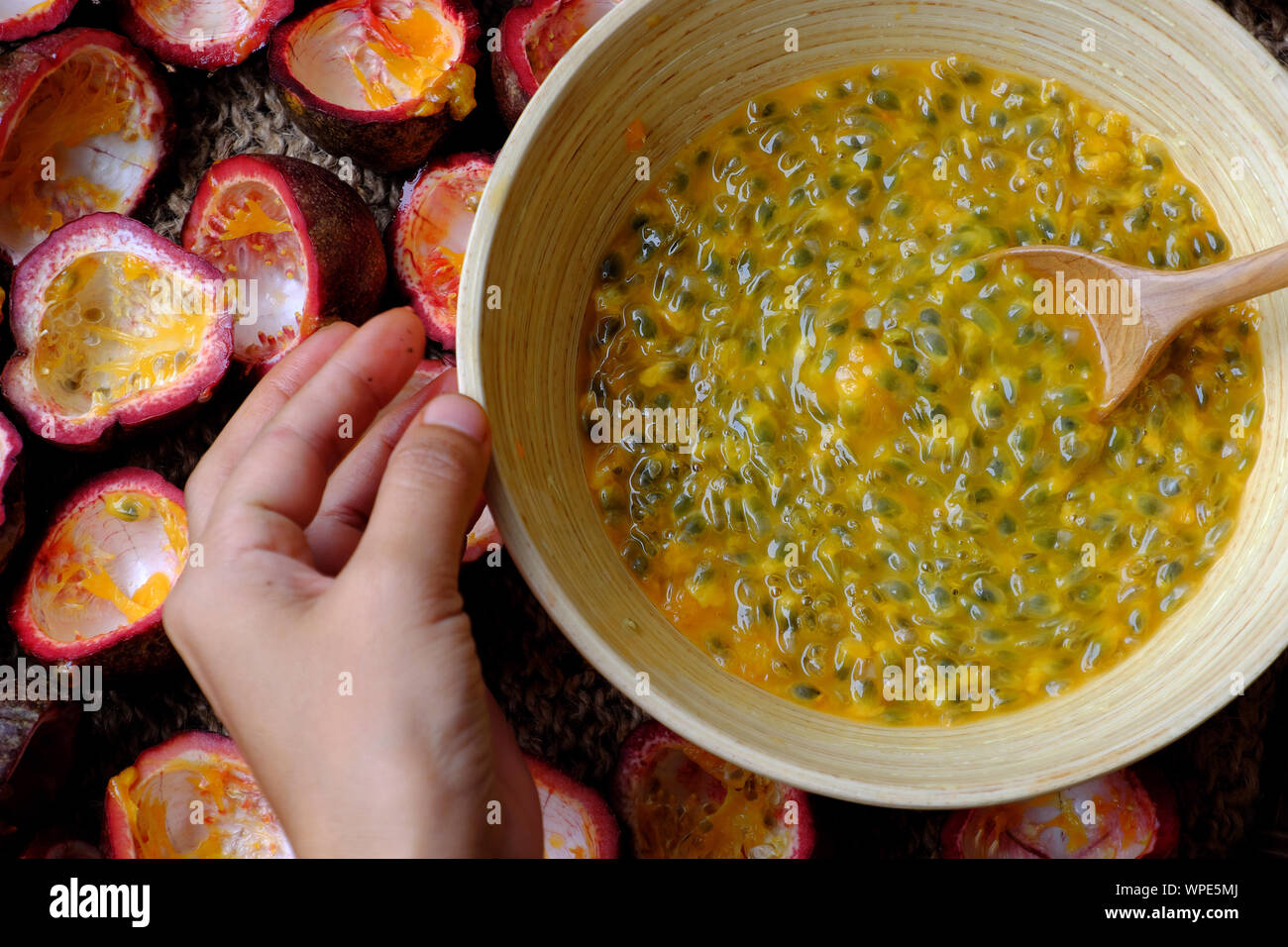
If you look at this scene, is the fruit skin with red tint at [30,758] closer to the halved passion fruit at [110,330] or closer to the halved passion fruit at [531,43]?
the halved passion fruit at [110,330]

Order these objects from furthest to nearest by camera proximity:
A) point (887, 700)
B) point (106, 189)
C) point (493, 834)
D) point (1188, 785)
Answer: point (106, 189), point (1188, 785), point (887, 700), point (493, 834)

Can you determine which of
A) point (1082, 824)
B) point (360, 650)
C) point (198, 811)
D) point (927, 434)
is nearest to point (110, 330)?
point (198, 811)

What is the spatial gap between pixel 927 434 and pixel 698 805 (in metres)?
0.88

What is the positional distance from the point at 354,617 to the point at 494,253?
0.52 meters

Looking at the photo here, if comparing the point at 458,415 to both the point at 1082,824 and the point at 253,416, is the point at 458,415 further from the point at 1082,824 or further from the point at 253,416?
the point at 1082,824

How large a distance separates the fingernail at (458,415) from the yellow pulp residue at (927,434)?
274 mm

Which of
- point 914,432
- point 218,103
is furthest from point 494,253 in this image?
point 218,103

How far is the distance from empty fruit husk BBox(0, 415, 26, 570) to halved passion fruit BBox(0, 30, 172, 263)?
39cm

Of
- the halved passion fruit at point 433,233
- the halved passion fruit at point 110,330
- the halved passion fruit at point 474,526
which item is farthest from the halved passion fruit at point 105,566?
the halved passion fruit at point 433,233

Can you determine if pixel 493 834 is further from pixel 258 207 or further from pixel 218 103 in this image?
pixel 218 103

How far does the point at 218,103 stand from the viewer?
7.15 ft

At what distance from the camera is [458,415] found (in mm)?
1401

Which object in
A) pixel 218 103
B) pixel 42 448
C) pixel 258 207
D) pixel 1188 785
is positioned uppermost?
pixel 218 103

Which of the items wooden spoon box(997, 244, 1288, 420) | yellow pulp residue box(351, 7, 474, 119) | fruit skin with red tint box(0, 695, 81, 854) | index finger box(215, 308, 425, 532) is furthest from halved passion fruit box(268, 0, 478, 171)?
fruit skin with red tint box(0, 695, 81, 854)
